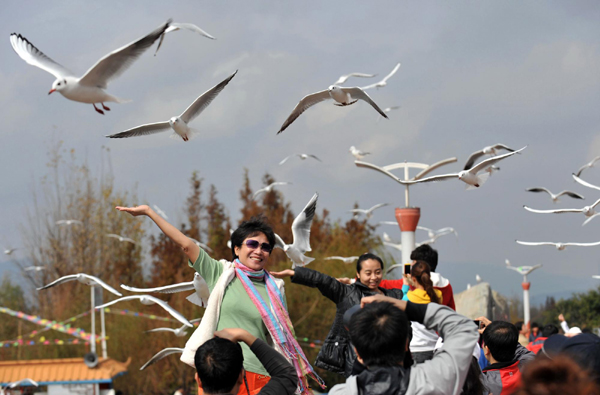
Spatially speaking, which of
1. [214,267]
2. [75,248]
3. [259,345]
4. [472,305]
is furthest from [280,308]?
[75,248]

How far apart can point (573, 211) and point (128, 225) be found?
23900 mm

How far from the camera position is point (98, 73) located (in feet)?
14.1

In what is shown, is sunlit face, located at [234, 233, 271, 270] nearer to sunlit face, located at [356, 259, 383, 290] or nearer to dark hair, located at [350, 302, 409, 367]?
sunlit face, located at [356, 259, 383, 290]

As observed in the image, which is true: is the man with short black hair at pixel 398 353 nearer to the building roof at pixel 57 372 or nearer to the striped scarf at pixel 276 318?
the striped scarf at pixel 276 318

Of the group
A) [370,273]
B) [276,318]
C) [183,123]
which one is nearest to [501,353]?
[370,273]

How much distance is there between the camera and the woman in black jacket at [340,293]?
388cm

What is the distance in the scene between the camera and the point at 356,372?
7.78 feet

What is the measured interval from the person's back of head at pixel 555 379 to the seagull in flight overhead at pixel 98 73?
315cm

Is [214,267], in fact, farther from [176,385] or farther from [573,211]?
[176,385]

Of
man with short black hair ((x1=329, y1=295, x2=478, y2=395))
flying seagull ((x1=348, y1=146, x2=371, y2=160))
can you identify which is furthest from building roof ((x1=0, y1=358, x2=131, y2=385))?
man with short black hair ((x1=329, y1=295, x2=478, y2=395))

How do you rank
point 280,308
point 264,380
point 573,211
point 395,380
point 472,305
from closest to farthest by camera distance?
point 395,380, point 264,380, point 280,308, point 573,211, point 472,305

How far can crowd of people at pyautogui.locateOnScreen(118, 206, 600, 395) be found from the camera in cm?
226

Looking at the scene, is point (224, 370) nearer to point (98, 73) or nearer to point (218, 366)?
point (218, 366)

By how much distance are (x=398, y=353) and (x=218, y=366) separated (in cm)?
63
